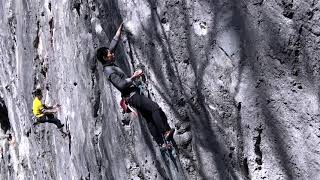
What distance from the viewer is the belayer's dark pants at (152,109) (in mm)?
5004

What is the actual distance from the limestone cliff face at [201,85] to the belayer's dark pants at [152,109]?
13 centimetres

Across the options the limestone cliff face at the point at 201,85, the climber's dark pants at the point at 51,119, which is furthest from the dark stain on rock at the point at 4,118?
the limestone cliff face at the point at 201,85

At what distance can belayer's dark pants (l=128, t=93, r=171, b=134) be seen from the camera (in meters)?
5.00

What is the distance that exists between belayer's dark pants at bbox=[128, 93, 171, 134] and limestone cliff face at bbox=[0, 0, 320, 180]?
128mm

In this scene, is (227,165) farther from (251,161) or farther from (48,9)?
(48,9)

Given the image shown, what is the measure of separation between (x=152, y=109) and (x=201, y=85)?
0.63 metres

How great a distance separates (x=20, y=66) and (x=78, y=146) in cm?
361

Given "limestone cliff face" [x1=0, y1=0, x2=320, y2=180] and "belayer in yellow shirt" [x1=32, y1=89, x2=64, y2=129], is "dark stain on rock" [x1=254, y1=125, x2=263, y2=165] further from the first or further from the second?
"belayer in yellow shirt" [x1=32, y1=89, x2=64, y2=129]

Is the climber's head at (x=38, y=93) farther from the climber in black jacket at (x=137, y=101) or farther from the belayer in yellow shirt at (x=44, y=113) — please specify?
the climber in black jacket at (x=137, y=101)

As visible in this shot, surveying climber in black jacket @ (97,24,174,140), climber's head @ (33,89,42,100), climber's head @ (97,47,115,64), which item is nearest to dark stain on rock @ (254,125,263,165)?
climber in black jacket @ (97,24,174,140)

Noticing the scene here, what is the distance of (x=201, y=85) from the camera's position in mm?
4746

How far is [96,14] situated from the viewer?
6.19 m

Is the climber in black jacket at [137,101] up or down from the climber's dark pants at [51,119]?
down

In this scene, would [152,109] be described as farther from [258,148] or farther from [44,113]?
[44,113]
